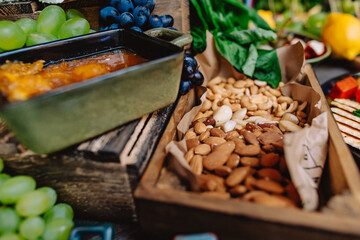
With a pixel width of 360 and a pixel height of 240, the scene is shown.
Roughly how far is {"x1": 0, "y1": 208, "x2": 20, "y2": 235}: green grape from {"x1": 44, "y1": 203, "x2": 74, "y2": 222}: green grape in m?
0.07

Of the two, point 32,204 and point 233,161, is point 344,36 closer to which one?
point 233,161

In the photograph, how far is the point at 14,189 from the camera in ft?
1.93

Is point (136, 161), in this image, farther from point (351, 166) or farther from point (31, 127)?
point (351, 166)

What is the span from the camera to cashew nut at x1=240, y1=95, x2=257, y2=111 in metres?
0.92

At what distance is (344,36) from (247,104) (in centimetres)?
88

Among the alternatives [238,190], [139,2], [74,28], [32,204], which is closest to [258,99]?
[238,190]

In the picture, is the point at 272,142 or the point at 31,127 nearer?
the point at 31,127

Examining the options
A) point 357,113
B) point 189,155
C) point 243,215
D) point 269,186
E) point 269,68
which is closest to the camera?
point 243,215

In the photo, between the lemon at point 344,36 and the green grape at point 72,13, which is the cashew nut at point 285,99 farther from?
the green grape at point 72,13

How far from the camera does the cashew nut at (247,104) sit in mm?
923

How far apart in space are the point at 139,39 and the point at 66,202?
0.51m

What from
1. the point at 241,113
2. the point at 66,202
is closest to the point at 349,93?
the point at 241,113

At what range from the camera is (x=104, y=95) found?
0.54 m

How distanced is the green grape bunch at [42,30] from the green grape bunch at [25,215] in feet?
1.31
